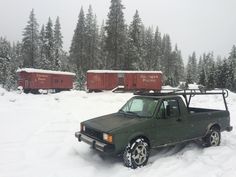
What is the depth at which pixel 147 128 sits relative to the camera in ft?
23.0

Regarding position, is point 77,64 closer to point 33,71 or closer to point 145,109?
point 33,71

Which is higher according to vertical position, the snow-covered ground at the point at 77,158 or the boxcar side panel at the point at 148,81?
the boxcar side panel at the point at 148,81

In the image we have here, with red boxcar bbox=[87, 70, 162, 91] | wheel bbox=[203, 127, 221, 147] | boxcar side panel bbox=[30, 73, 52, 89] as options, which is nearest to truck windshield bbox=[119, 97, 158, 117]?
wheel bbox=[203, 127, 221, 147]

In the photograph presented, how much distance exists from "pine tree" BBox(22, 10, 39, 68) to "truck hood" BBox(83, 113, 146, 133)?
167 feet

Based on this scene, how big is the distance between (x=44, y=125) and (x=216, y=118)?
6.36 meters

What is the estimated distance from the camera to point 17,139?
8688mm

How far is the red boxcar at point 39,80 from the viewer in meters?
35.7

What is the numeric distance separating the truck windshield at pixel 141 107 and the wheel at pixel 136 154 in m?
0.84

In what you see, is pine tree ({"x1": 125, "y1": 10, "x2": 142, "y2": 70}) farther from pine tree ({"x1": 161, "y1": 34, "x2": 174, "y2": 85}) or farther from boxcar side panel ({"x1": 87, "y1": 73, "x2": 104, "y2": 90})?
pine tree ({"x1": 161, "y1": 34, "x2": 174, "y2": 85})

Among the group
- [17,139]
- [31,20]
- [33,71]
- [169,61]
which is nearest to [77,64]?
[31,20]

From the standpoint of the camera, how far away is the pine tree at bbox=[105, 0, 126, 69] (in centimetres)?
4959

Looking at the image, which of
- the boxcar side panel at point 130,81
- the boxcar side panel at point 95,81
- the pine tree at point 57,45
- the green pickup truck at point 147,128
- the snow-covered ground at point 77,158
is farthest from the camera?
the pine tree at point 57,45

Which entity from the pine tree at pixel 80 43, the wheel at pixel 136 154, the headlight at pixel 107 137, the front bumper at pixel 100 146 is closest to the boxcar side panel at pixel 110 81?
the pine tree at pixel 80 43

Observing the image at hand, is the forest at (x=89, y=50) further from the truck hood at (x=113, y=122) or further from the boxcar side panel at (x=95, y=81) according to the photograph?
the truck hood at (x=113, y=122)
